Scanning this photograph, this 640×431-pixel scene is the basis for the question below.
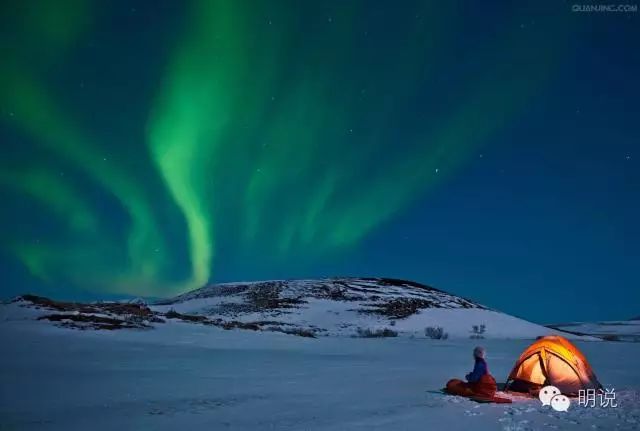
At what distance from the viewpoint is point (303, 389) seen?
1595cm

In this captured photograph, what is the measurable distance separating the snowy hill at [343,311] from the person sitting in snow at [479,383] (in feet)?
110

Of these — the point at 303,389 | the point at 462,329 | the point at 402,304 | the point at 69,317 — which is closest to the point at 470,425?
the point at 303,389

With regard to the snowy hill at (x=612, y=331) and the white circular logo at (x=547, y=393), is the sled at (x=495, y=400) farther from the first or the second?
the snowy hill at (x=612, y=331)

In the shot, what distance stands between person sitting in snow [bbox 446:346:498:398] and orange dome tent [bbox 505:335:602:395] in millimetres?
1895

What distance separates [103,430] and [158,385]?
571 cm

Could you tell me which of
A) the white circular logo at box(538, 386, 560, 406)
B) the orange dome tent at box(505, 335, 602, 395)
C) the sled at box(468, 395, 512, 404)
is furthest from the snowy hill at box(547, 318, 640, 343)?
the sled at box(468, 395, 512, 404)

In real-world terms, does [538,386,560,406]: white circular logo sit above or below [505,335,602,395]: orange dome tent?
below

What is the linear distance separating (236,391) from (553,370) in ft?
32.4

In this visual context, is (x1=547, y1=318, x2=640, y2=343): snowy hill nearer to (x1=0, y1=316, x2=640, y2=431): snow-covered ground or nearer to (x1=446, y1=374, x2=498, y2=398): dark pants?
(x1=0, y1=316, x2=640, y2=431): snow-covered ground

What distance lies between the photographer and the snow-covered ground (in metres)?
11.1

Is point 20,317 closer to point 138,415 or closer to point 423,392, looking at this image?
point 138,415

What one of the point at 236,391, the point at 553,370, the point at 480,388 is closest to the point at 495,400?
the point at 480,388

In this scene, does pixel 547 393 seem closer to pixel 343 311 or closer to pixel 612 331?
pixel 343 311

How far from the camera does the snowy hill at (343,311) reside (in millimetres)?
56562
